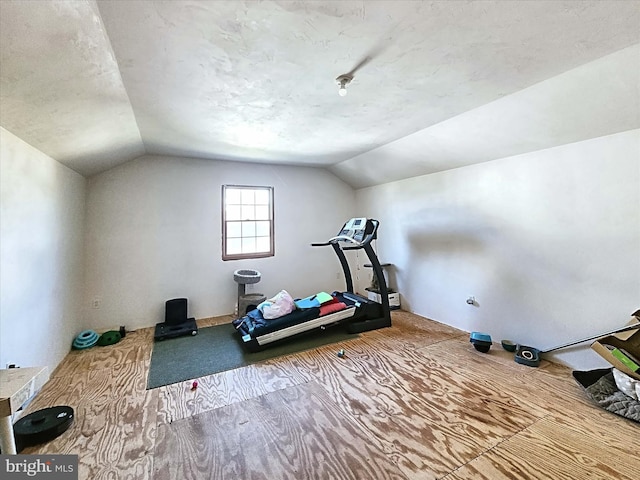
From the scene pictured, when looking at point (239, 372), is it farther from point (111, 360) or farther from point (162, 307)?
point (162, 307)

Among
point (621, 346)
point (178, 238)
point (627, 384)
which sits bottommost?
point (627, 384)

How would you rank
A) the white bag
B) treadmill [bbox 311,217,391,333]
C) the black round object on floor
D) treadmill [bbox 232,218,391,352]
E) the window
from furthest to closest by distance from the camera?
the window → treadmill [bbox 311,217,391,333] → the white bag → treadmill [bbox 232,218,391,352] → the black round object on floor

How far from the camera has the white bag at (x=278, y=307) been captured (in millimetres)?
3594

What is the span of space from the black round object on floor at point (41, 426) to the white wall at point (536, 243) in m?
4.32

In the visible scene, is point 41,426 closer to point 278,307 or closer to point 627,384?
point 278,307

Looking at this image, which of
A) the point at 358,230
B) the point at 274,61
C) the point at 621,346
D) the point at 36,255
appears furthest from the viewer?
the point at 358,230

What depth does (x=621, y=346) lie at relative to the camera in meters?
2.37

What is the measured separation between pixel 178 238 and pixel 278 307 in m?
2.11

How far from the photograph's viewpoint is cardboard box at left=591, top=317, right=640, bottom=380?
2.22 m

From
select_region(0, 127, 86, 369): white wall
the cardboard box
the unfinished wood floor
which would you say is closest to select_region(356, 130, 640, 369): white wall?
the cardboard box

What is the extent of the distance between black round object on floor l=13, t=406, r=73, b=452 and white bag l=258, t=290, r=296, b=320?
77.0 inches

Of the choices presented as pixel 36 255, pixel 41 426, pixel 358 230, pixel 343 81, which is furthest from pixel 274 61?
pixel 41 426

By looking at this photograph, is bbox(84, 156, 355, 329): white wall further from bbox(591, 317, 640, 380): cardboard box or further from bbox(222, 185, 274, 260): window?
bbox(591, 317, 640, 380): cardboard box

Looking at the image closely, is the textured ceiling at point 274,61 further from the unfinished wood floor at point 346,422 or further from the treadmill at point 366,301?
the unfinished wood floor at point 346,422
